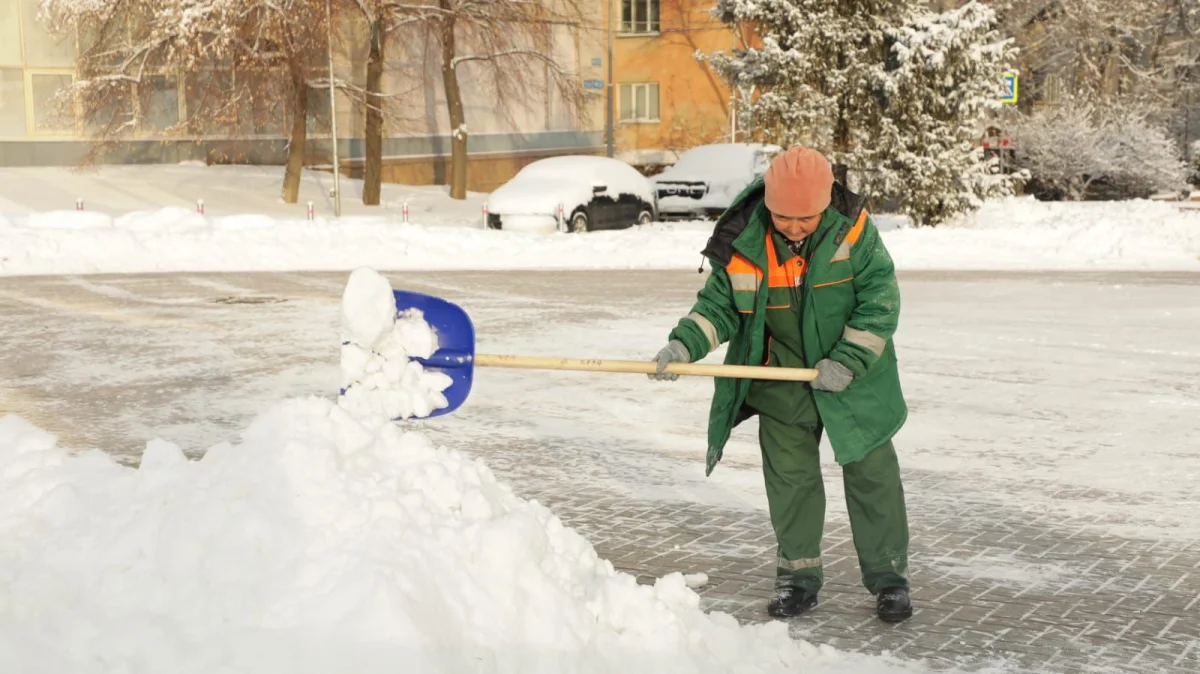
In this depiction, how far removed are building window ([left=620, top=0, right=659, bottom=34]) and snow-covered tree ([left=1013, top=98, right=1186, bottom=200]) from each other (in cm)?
1689

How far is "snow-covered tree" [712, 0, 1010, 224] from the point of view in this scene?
22.6 metres

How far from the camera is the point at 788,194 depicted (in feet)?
16.2

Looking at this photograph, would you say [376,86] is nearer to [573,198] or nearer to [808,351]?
[573,198]

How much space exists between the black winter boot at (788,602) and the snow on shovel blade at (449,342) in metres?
1.32

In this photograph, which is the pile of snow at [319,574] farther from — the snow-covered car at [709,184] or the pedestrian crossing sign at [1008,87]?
the snow-covered car at [709,184]

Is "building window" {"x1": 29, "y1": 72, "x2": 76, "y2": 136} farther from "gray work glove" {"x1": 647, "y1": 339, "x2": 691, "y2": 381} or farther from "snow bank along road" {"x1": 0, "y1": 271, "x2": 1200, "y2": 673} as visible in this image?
"gray work glove" {"x1": 647, "y1": 339, "x2": 691, "y2": 381}

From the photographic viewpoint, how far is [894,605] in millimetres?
5082

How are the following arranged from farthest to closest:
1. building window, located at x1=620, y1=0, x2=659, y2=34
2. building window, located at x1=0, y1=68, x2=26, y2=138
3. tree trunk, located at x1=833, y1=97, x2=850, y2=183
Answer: building window, located at x1=620, y1=0, x2=659, y2=34 < building window, located at x1=0, y1=68, x2=26, y2=138 < tree trunk, located at x1=833, y1=97, x2=850, y2=183

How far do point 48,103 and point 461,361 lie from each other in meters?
28.3

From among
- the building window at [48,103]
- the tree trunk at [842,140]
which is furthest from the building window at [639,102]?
the tree trunk at [842,140]

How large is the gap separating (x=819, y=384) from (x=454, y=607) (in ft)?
5.57

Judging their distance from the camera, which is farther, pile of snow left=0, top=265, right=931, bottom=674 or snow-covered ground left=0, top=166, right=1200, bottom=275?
snow-covered ground left=0, top=166, right=1200, bottom=275

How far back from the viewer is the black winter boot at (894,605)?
508 cm

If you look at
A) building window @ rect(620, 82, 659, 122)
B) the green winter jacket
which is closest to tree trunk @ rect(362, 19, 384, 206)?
building window @ rect(620, 82, 659, 122)
